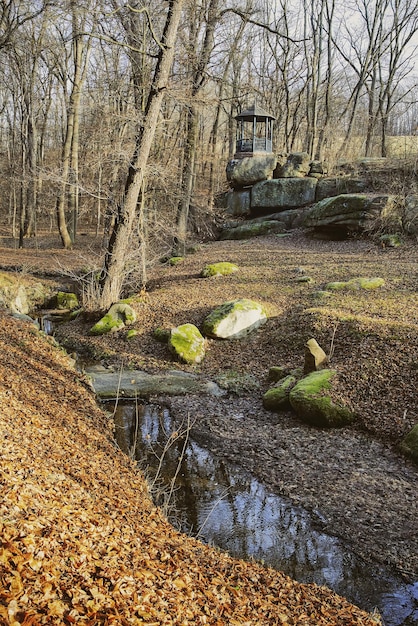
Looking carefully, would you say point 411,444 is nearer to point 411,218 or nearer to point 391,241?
point 391,241

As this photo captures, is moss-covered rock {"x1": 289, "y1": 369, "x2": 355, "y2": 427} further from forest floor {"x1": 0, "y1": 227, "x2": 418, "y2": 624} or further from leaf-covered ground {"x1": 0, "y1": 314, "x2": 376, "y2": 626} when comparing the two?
leaf-covered ground {"x1": 0, "y1": 314, "x2": 376, "y2": 626}

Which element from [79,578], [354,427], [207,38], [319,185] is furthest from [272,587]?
[319,185]

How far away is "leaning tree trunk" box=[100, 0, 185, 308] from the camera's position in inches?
448

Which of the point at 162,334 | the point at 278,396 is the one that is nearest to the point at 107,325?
the point at 162,334

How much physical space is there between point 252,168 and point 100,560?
72.6 ft

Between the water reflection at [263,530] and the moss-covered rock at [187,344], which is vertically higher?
the moss-covered rock at [187,344]

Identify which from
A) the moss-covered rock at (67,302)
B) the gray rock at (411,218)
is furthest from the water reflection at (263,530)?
the gray rock at (411,218)

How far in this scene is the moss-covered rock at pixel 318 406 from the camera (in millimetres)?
7159

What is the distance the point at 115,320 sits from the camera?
458 inches

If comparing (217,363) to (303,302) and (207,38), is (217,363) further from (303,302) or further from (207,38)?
(207,38)

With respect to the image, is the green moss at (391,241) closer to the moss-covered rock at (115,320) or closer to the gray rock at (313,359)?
the gray rock at (313,359)

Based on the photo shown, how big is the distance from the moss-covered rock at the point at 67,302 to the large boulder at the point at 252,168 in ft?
38.5

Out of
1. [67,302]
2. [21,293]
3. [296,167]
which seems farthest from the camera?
[296,167]

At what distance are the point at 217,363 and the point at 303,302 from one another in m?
2.85
